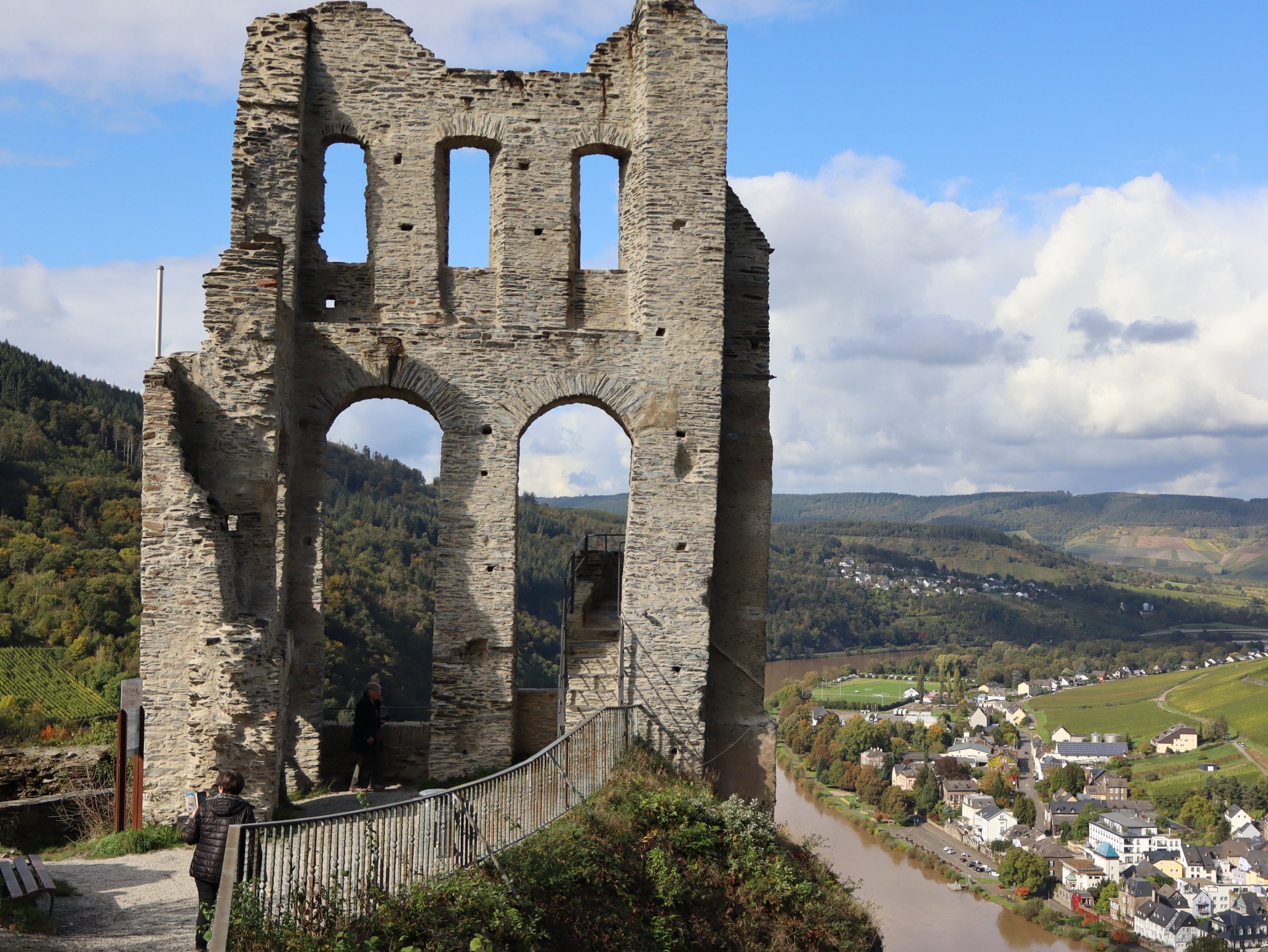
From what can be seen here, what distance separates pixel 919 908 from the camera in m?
55.2

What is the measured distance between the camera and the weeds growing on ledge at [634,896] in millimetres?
8430

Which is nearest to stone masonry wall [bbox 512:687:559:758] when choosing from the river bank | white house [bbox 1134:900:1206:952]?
the river bank

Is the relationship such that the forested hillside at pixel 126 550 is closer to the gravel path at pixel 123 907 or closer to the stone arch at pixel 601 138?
the gravel path at pixel 123 907

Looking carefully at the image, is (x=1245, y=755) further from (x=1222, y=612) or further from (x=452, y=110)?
(x=1222, y=612)

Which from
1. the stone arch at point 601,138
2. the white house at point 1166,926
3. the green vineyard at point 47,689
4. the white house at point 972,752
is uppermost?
the stone arch at point 601,138

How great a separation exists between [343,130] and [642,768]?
8707 millimetres

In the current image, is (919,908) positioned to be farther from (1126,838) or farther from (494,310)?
(494,310)

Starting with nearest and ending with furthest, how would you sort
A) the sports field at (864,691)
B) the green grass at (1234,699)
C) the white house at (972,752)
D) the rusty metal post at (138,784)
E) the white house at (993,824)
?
1. the rusty metal post at (138,784)
2. the white house at (993,824)
3. the white house at (972,752)
4. the green grass at (1234,699)
5. the sports field at (864,691)

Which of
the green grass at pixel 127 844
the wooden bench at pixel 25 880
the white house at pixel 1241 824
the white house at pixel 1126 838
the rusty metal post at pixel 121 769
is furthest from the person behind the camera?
the white house at pixel 1241 824

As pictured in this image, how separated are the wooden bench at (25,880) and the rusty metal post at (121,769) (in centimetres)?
264

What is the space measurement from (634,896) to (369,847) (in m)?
3.31

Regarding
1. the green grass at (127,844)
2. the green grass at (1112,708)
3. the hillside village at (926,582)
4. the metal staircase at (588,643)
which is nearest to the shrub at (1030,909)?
the green grass at (1112,708)

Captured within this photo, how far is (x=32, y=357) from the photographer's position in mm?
54750

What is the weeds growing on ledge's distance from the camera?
8430mm
